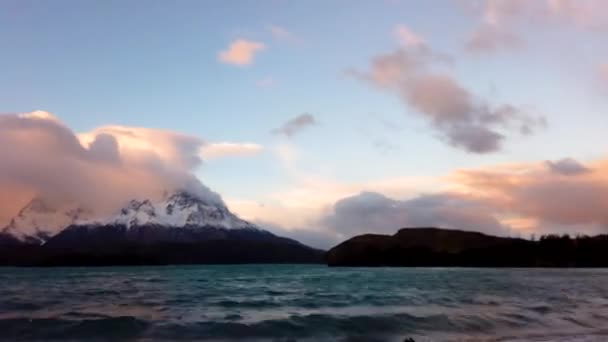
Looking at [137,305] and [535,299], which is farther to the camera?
[535,299]

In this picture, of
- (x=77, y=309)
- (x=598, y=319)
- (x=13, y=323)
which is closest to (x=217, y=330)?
(x=13, y=323)

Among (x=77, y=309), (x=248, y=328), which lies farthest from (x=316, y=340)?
(x=77, y=309)

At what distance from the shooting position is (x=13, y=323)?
33.7 meters

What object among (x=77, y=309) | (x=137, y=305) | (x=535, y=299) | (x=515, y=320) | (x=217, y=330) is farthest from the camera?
(x=535, y=299)

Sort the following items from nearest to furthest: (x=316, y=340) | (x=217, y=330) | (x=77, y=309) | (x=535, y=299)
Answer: (x=316, y=340), (x=217, y=330), (x=77, y=309), (x=535, y=299)

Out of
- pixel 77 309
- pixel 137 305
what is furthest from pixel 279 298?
pixel 77 309

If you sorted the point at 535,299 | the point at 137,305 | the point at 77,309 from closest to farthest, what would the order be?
the point at 77,309 < the point at 137,305 < the point at 535,299

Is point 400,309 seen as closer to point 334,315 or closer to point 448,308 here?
point 448,308

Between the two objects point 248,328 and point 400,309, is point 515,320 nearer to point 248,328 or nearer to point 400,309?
point 400,309

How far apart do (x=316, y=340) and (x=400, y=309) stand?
538 inches

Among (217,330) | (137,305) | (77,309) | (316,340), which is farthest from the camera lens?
(137,305)

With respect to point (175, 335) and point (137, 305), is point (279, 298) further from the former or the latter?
point (175, 335)

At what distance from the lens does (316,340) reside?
30328 mm

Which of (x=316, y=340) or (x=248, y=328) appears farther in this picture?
(x=248, y=328)
